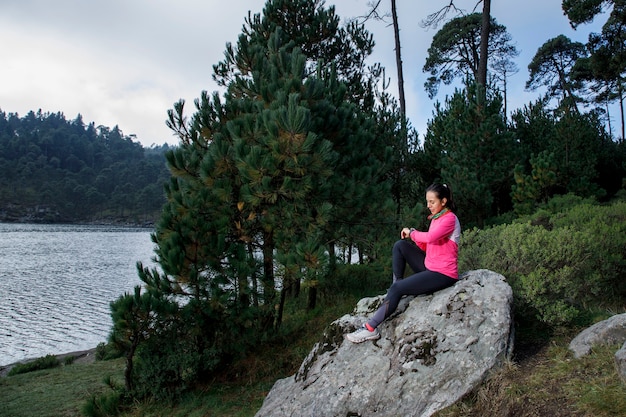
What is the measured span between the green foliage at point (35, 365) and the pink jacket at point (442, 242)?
10.7m

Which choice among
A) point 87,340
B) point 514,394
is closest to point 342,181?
point 514,394

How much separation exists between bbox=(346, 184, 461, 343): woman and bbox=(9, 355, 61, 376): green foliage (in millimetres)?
9924

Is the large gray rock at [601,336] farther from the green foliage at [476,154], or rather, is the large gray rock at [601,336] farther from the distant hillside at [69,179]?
the distant hillside at [69,179]

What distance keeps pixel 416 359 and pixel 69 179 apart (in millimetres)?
106788

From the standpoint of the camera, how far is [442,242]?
4.12m

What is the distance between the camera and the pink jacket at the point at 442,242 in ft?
13.1

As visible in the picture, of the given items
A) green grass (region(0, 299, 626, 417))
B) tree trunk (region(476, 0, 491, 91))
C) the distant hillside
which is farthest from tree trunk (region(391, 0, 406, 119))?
the distant hillside

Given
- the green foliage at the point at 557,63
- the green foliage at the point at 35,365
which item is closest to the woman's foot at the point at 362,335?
the green foliage at the point at 35,365

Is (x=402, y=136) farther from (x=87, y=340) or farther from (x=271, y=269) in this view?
(x=87, y=340)

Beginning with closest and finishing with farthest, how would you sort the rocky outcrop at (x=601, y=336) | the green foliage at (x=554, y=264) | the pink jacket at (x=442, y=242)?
the rocky outcrop at (x=601, y=336)
the pink jacket at (x=442, y=242)
the green foliage at (x=554, y=264)

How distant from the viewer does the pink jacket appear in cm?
401

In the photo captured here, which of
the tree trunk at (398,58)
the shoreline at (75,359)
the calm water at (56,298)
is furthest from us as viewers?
the tree trunk at (398,58)

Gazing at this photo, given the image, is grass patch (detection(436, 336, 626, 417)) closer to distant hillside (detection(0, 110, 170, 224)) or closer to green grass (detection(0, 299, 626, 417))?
green grass (detection(0, 299, 626, 417))

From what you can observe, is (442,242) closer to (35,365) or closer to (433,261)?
(433,261)
